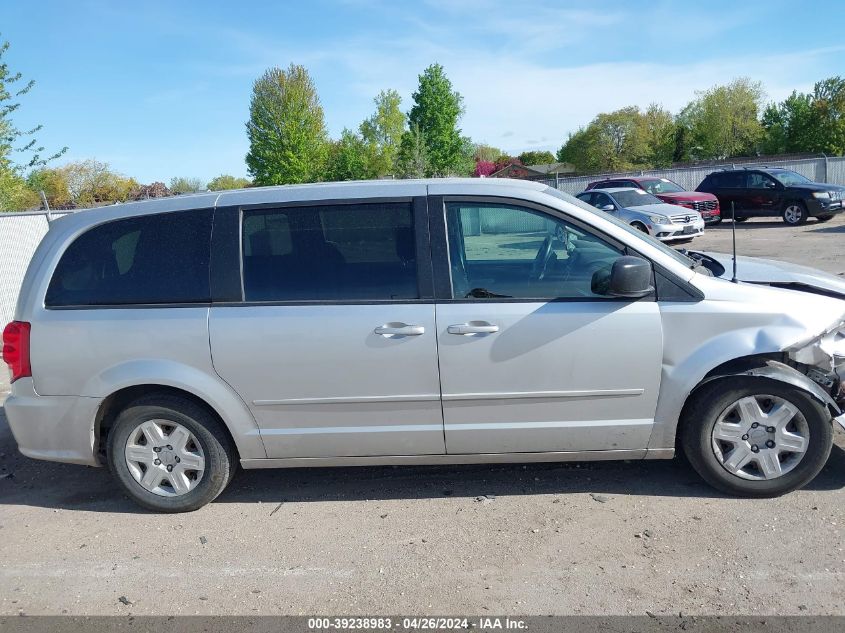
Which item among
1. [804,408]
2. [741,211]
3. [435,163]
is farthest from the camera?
[435,163]

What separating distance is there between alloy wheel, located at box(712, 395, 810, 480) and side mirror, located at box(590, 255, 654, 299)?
829mm

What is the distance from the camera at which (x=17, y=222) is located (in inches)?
414

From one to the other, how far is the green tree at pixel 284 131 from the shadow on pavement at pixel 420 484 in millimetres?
72332

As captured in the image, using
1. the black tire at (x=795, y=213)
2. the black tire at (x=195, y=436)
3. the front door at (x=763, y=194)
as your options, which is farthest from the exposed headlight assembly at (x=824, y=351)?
the front door at (x=763, y=194)

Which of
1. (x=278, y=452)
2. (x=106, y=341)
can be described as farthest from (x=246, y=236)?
(x=278, y=452)

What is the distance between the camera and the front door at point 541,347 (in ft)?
12.6

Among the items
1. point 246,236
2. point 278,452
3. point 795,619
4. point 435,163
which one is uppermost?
point 435,163

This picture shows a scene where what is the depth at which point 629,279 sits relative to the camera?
3723mm

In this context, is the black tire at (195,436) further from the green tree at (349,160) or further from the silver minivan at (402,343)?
the green tree at (349,160)

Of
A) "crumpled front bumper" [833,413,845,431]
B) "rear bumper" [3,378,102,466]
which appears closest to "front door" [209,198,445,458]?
"rear bumper" [3,378,102,466]

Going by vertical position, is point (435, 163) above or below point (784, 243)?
above

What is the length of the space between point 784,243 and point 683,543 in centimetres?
A: 1546

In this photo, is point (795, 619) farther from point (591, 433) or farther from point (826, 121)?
point (826, 121)

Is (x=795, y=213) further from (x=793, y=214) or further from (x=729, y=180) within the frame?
(x=729, y=180)
